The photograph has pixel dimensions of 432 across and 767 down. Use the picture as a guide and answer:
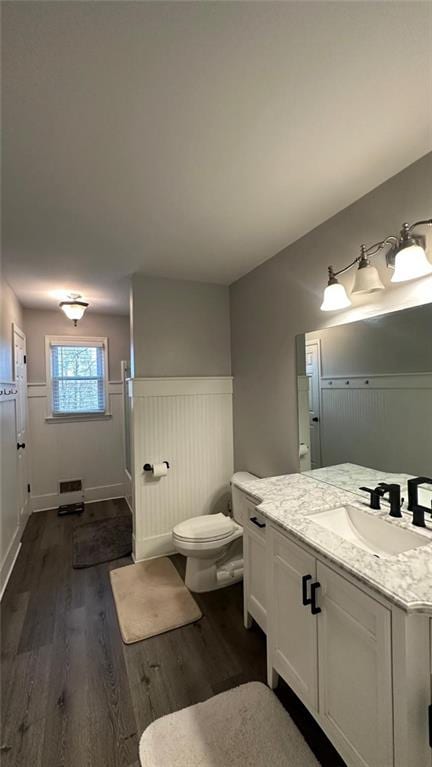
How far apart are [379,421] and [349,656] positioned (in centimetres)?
101

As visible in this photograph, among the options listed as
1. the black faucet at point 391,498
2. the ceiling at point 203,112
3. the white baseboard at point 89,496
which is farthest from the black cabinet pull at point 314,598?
the white baseboard at point 89,496

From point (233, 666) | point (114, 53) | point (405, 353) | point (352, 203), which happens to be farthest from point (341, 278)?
point (233, 666)

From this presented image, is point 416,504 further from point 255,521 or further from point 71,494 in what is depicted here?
point 71,494

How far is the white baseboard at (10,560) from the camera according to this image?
89.4 inches

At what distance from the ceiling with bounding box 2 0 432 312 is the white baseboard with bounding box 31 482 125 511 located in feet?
10.1

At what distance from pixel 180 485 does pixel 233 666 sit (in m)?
1.38

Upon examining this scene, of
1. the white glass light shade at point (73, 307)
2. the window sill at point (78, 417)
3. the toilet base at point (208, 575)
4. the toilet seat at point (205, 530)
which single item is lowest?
the toilet base at point (208, 575)

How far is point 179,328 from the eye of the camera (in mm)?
2875

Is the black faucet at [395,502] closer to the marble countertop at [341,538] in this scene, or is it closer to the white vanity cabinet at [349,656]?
the marble countertop at [341,538]

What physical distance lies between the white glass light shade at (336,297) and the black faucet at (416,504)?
926 millimetres

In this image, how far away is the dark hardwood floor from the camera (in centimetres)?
129

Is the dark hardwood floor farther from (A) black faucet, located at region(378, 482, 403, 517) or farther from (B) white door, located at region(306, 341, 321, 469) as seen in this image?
(B) white door, located at region(306, 341, 321, 469)

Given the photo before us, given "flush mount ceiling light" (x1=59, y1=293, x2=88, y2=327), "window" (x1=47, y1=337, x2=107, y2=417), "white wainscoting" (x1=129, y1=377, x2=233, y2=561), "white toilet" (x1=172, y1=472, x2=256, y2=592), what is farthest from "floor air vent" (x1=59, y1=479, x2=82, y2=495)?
"white toilet" (x1=172, y1=472, x2=256, y2=592)

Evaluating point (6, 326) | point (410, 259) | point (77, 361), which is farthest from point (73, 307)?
point (410, 259)
